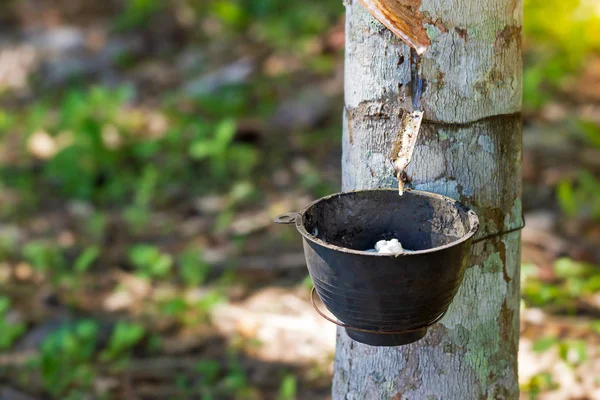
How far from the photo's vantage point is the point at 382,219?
185 centimetres

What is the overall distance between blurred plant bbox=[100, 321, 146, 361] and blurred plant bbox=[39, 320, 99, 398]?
8 centimetres

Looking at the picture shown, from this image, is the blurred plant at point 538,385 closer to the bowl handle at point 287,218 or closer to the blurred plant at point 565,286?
the blurred plant at point 565,286

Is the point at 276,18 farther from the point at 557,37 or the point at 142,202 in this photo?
the point at 142,202

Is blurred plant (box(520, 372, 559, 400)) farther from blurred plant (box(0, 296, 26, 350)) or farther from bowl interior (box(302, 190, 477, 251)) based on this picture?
blurred plant (box(0, 296, 26, 350))

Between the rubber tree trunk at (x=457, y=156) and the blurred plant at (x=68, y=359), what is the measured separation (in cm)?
172

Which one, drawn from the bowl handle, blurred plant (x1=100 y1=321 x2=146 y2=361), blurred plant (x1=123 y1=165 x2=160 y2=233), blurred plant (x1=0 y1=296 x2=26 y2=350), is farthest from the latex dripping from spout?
blurred plant (x1=123 y1=165 x2=160 y2=233)

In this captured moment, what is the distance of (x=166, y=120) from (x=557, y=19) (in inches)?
143

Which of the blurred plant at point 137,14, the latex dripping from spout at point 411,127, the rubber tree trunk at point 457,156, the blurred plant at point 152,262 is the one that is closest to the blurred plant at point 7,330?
the blurred plant at point 152,262

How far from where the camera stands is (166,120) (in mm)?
5762

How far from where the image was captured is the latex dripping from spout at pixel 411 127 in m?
1.73

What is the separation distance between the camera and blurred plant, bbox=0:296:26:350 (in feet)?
11.5

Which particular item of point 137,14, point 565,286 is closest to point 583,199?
point 565,286

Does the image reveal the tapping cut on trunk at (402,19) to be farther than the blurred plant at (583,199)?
No

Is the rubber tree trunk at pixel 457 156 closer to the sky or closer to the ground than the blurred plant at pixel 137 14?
closer to the ground
